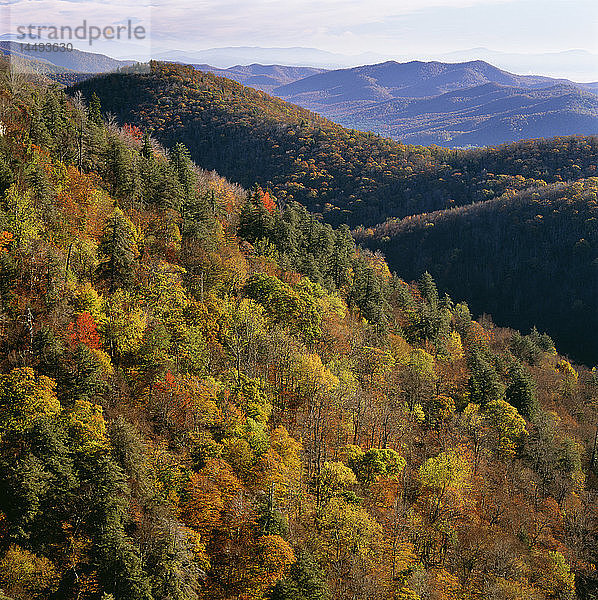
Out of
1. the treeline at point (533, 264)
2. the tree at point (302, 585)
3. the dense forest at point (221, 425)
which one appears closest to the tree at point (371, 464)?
the dense forest at point (221, 425)

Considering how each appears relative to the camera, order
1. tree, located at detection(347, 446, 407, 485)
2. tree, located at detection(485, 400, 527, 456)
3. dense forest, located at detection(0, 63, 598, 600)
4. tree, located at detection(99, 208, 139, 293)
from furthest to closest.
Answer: tree, located at detection(485, 400, 527, 456) → tree, located at detection(99, 208, 139, 293) → tree, located at detection(347, 446, 407, 485) → dense forest, located at detection(0, 63, 598, 600)

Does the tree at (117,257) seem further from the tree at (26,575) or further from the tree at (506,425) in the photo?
the tree at (506,425)

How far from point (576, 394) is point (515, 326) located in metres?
74.5

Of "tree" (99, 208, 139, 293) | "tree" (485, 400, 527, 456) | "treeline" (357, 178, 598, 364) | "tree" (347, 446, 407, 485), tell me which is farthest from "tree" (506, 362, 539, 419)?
"treeline" (357, 178, 598, 364)

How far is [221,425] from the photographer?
39.5m

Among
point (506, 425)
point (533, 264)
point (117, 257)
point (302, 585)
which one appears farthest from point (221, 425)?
point (533, 264)

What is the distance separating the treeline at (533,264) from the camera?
538ft

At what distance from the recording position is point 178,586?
29.6 meters

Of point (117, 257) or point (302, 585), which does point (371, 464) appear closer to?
point (302, 585)

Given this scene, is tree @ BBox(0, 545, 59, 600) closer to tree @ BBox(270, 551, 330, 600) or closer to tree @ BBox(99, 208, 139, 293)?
tree @ BBox(270, 551, 330, 600)

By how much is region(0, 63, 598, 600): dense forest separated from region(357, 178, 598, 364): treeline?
3920 inches

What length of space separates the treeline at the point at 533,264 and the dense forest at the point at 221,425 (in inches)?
3920

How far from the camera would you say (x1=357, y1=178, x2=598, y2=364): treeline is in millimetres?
164125

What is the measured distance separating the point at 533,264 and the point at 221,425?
170 metres
